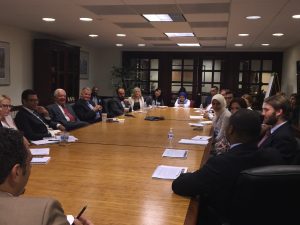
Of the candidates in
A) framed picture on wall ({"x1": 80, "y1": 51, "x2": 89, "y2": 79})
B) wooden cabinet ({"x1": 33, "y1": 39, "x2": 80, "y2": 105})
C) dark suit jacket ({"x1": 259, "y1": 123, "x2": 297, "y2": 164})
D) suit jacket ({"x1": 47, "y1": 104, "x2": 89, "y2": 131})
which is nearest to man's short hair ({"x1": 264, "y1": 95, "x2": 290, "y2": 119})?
dark suit jacket ({"x1": 259, "y1": 123, "x2": 297, "y2": 164})

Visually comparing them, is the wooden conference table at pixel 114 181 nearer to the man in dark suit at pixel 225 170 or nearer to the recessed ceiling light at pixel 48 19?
the man in dark suit at pixel 225 170

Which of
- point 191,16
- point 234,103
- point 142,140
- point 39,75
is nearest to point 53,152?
Answer: point 142,140

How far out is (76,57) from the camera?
9266mm

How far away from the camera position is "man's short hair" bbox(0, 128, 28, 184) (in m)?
0.96

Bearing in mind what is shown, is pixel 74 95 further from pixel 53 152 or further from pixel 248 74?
pixel 53 152

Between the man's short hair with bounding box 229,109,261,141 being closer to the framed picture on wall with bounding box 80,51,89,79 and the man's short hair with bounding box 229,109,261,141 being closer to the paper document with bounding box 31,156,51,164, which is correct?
the paper document with bounding box 31,156,51,164

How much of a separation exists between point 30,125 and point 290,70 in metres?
7.85

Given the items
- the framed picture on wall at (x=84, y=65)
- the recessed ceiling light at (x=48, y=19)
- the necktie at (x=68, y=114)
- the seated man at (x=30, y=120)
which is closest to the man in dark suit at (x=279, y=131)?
the seated man at (x=30, y=120)

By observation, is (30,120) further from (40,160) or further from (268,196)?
(268,196)

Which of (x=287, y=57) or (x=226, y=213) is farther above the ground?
(x=287, y=57)

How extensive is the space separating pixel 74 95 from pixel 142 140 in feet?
19.3

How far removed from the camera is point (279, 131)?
274 centimetres

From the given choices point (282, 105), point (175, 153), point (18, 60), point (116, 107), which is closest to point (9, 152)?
point (175, 153)

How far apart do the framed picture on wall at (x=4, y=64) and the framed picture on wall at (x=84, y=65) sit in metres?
3.73
